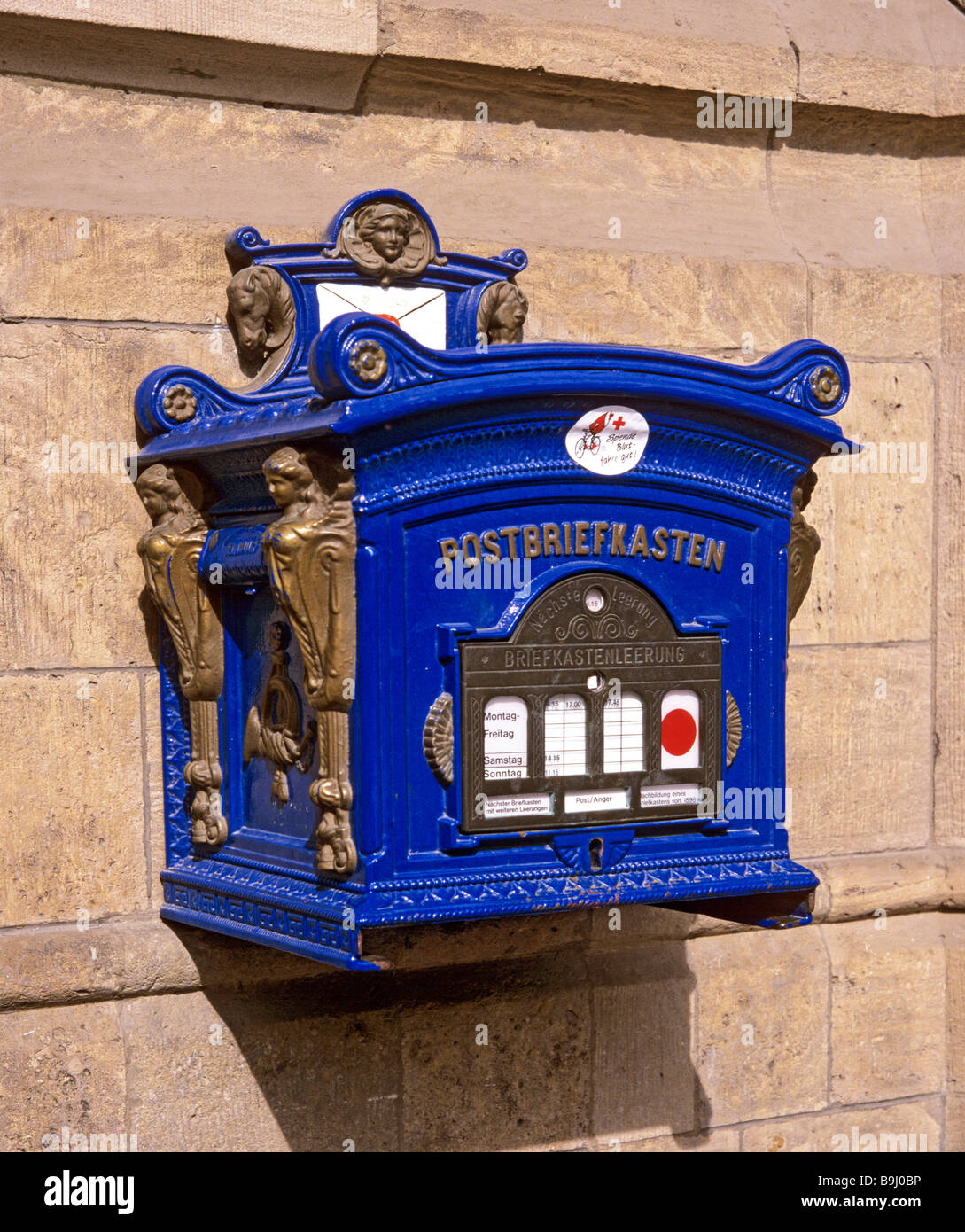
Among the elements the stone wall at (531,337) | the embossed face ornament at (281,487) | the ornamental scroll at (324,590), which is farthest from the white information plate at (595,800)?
the stone wall at (531,337)

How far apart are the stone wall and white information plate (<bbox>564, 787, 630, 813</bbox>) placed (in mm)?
949

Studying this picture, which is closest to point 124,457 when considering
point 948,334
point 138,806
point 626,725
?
point 138,806

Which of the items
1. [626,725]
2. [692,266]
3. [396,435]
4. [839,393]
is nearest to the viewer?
[396,435]

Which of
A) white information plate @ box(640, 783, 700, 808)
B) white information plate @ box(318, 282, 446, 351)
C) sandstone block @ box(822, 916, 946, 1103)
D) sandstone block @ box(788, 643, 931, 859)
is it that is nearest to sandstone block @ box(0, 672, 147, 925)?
white information plate @ box(318, 282, 446, 351)

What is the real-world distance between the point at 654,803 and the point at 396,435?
3.16ft

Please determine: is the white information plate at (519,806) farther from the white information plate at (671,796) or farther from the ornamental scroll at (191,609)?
the ornamental scroll at (191,609)

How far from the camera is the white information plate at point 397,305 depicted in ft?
12.8

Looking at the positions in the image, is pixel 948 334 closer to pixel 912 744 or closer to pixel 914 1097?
pixel 912 744

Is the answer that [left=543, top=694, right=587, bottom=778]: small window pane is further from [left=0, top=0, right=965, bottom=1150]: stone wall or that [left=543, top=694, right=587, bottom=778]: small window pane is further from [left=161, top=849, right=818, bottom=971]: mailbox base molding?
[left=0, top=0, right=965, bottom=1150]: stone wall

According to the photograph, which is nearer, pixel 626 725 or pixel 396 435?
pixel 396 435

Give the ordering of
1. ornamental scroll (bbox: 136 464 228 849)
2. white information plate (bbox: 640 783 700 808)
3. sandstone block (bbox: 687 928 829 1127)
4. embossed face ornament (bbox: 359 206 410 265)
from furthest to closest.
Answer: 1. sandstone block (bbox: 687 928 829 1127)
2. embossed face ornament (bbox: 359 206 410 265)
3. ornamental scroll (bbox: 136 464 228 849)
4. white information plate (bbox: 640 783 700 808)

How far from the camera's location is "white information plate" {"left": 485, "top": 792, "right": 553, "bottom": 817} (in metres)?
3.16

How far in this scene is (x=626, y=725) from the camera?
330 cm

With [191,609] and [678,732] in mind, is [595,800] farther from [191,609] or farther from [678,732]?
[191,609]
